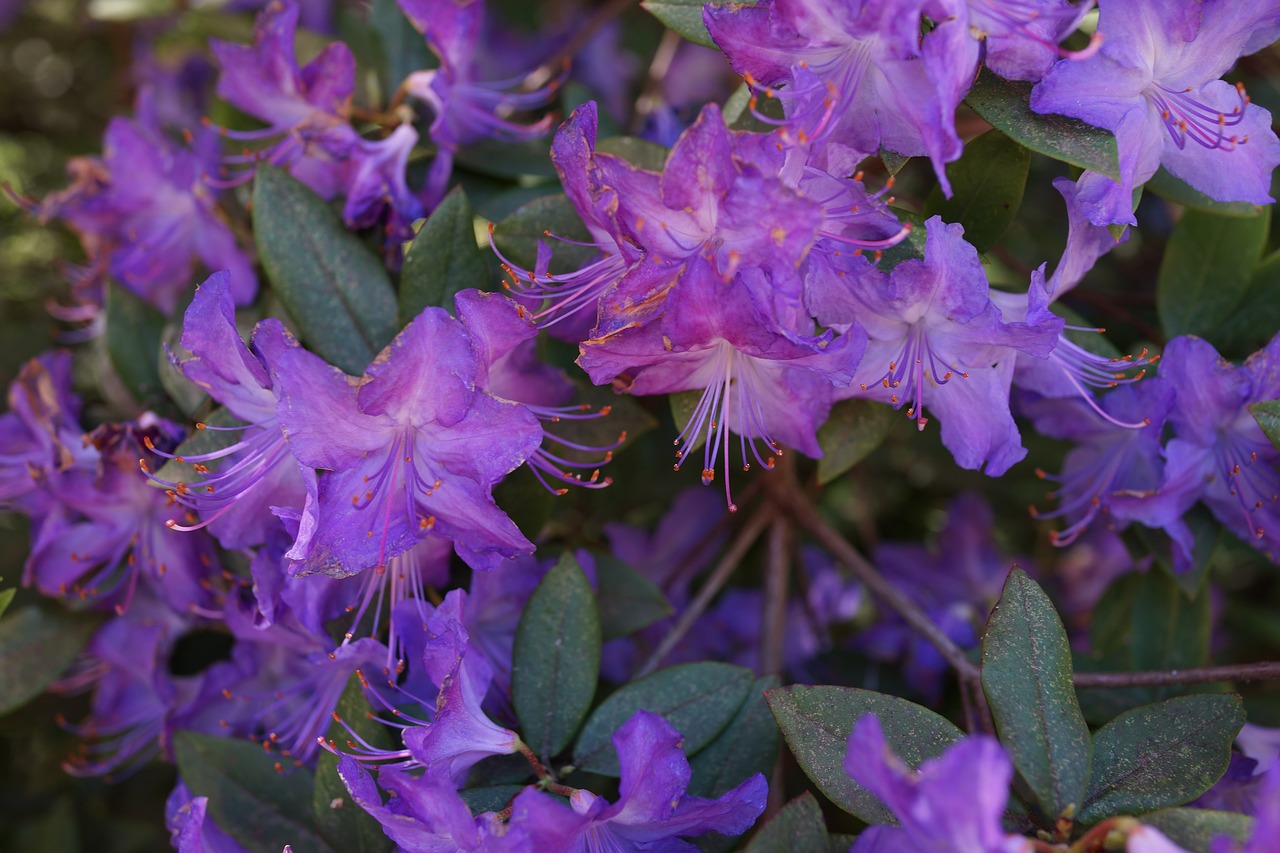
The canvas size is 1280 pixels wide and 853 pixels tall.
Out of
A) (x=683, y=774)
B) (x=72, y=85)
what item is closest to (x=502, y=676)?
(x=683, y=774)

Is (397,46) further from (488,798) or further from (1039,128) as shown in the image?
(488,798)

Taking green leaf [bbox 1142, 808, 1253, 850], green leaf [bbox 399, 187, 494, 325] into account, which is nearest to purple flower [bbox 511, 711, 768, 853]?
green leaf [bbox 1142, 808, 1253, 850]

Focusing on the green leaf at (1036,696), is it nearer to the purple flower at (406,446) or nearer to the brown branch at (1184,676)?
the brown branch at (1184,676)

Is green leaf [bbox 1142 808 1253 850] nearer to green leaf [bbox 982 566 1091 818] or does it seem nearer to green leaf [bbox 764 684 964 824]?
green leaf [bbox 982 566 1091 818]

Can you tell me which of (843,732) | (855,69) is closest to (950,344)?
(855,69)

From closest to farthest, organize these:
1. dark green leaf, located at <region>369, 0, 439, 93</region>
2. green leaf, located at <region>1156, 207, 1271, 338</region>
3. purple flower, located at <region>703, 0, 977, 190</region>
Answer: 1. purple flower, located at <region>703, 0, 977, 190</region>
2. green leaf, located at <region>1156, 207, 1271, 338</region>
3. dark green leaf, located at <region>369, 0, 439, 93</region>

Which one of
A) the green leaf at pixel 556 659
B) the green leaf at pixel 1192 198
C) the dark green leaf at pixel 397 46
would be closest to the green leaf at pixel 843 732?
the green leaf at pixel 556 659

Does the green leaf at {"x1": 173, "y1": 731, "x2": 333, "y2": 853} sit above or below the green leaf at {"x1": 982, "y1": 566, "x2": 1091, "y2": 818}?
below

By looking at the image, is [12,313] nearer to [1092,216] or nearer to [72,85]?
[72,85]
